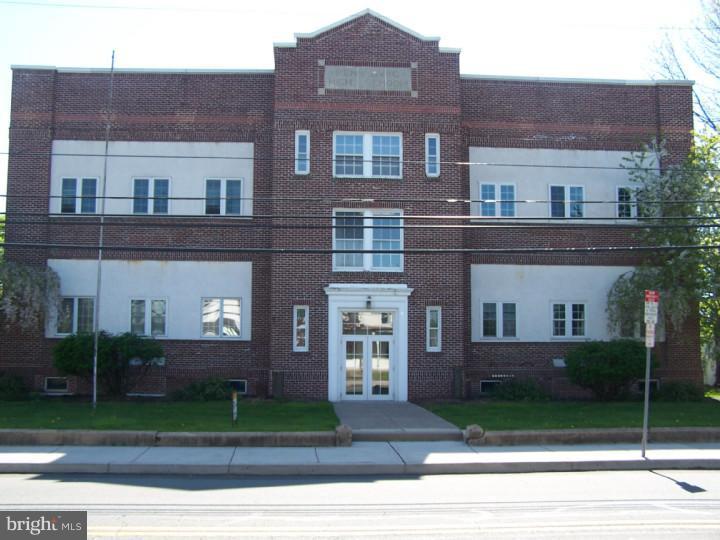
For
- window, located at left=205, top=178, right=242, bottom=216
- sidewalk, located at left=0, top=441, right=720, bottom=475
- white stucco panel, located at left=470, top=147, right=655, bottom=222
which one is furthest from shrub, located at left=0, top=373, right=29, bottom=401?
white stucco panel, located at left=470, top=147, right=655, bottom=222

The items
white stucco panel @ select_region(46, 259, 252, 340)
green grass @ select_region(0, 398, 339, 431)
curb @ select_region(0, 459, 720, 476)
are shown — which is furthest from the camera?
white stucco panel @ select_region(46, 259, 252, 340)

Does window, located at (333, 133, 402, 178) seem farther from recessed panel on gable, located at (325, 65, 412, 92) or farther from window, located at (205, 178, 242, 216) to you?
window, located at (205, 178, 242, 216)

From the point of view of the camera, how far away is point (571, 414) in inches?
766

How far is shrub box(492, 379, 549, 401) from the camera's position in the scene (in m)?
23.2

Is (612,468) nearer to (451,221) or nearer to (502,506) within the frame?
(502,506)

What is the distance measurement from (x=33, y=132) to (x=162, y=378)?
9212mm

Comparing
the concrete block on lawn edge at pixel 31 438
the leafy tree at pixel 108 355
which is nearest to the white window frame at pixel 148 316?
the leafy tree at pixel 108 355

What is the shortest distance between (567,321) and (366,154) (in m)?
8.92

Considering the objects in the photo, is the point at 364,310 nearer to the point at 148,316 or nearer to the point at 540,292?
the point at 540,292

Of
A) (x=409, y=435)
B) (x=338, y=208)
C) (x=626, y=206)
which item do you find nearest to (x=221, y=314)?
(x=338, y=208)

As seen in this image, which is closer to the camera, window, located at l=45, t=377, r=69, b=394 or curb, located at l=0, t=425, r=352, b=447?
curb, located at l=0, t=425, r=352, b=447

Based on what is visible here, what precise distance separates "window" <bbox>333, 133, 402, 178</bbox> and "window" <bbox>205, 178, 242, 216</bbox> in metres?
3.65

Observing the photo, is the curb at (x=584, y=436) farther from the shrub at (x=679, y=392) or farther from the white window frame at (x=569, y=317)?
the white window frame at (x=569, y=317)

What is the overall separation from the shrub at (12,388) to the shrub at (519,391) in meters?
14.9
